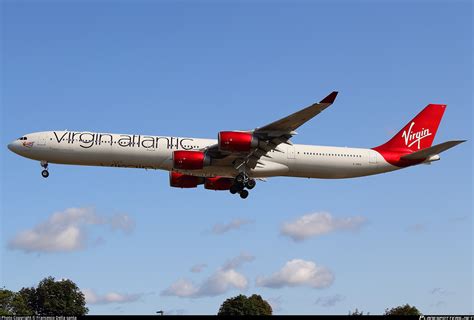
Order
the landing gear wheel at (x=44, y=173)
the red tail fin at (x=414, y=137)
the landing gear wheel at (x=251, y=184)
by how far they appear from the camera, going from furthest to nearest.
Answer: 1. the red tail fin at (x=414, y=137)
2. the landing gear wheel at (x=251, y=184)
3. the landing gear wheel at (x=44, y=173)

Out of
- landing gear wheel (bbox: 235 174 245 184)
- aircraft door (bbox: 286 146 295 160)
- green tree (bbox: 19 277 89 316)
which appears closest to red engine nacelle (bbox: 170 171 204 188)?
landing gear wheel (bbox: 235 174 245 184)

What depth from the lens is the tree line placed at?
4432 inches

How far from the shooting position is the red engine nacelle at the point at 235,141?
56.2 m

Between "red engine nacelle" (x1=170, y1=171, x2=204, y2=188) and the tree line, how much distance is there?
49.6 m

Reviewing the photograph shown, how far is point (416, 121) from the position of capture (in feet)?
219

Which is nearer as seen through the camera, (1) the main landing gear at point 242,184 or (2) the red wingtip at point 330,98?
(2) the red wingtip at point 330,98

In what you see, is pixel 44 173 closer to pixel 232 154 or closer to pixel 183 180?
pixel 183 180

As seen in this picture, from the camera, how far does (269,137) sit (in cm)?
5728

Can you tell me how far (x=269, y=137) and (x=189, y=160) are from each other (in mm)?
6044

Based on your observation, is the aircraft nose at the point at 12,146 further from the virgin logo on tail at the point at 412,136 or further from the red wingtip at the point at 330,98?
the virgin logo on tail at the point at 412,136

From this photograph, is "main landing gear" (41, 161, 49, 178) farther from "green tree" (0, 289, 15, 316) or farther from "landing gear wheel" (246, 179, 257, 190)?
"green tree" (0, 289, 15, 316)

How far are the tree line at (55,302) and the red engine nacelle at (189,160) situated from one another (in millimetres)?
56506

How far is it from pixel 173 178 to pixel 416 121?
2108 cm

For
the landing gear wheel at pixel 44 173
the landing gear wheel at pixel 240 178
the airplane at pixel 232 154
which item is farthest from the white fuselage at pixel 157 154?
the landing gear wheel at pixel 44 173
